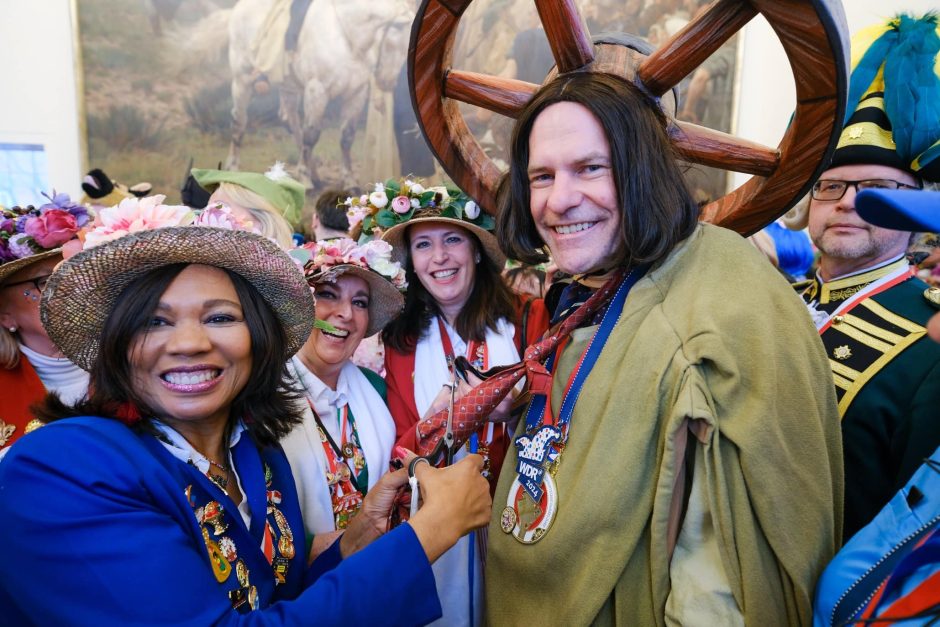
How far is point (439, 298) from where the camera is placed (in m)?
2.88

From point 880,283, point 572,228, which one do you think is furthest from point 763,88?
point 572,228

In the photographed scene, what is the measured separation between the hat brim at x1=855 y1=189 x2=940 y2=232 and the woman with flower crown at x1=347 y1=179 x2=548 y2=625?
1904mm

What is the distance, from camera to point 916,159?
1.84 meters

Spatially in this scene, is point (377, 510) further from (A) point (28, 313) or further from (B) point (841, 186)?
(B) point (841, 186)

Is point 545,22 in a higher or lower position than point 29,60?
lower

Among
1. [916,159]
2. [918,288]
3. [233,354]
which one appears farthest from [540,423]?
[916,159]

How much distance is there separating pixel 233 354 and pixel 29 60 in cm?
694

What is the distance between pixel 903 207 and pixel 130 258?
1.45 metres

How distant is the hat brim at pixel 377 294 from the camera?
2361 mm

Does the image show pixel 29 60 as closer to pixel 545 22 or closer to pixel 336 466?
pixel 336 466

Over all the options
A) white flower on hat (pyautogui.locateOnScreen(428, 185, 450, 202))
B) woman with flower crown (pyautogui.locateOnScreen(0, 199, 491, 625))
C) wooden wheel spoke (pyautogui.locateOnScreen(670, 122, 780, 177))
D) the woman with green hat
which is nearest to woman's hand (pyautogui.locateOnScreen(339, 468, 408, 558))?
woman with flower crown (pyautogui.locateOnScreen(0, 199, 491, 625))

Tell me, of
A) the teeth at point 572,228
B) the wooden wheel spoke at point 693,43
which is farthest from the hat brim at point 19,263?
the wooden wheel spoke at point 693,43

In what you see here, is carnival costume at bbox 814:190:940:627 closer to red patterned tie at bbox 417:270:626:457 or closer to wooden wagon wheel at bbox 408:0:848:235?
wooden wagon wheel at bbox 408:0:848:235

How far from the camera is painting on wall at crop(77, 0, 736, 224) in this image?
260 inches
